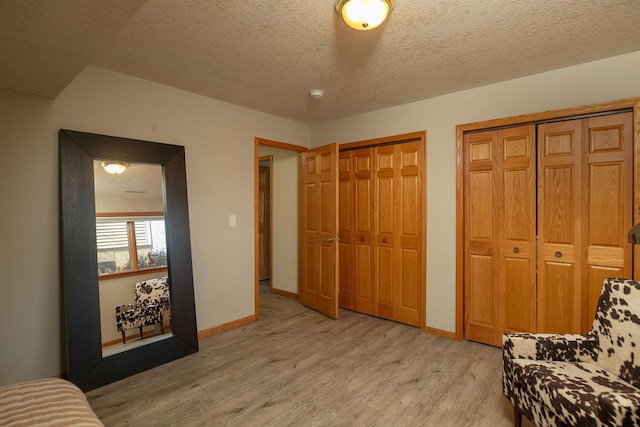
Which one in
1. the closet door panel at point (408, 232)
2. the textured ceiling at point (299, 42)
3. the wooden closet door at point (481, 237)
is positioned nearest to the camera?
the textured ceiling at point (299, 42)

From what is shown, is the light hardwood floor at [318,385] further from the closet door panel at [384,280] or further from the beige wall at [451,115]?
the beige wall at [451,115]

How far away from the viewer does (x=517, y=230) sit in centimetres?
282

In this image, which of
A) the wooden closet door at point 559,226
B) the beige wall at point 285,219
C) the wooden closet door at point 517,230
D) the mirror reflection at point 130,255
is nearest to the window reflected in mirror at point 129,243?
the mirror reflection at point 130,255

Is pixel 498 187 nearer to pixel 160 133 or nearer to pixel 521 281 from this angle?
pixel 521 281

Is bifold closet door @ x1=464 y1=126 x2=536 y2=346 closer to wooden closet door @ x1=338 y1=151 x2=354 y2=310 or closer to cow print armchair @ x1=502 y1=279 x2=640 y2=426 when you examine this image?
cow print armchair @ x1=502 y1=279 x2=640 y2=426

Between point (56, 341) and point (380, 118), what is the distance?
3.64 meters

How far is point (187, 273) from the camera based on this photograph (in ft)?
9.50

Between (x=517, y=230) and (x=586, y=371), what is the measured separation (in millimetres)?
1397

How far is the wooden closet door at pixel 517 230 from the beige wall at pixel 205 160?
A: 33 centimetres

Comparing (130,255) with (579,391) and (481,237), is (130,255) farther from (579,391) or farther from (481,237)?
(481,237)

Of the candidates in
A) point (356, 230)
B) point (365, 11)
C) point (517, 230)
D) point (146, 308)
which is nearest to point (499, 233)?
point (517, 230)

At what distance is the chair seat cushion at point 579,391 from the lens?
1310 mm

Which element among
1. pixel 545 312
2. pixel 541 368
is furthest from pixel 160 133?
pixel 545 312

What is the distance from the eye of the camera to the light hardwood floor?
1.97 meters
